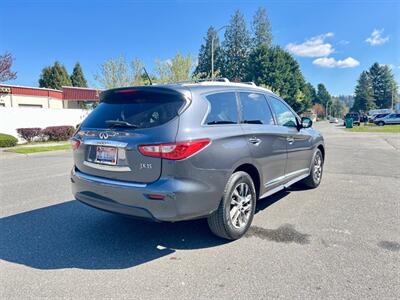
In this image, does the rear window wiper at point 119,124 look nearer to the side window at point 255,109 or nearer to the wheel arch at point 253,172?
the wheel arch at point 253,172

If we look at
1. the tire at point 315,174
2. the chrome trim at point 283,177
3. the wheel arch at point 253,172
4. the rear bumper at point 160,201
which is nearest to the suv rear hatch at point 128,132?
the rear bumper at point 160,201

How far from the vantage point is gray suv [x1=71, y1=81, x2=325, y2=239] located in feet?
9.77

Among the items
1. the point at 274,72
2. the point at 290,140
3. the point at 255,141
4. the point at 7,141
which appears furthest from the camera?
the point at 274,72

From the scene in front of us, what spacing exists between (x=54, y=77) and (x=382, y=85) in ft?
272

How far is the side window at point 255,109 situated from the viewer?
13.0ft

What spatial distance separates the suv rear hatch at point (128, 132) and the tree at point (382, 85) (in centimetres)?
9433

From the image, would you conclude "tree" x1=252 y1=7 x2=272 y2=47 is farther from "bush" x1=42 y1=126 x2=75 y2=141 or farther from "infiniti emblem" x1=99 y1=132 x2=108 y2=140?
"infiniti emblem" x1=99 y1=132 x2=108 y2=140

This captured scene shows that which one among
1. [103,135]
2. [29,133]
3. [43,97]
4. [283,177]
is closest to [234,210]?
[283,177]

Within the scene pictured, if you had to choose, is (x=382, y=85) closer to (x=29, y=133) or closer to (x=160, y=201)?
(x=29, y=133)

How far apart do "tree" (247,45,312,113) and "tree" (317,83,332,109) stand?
77.3 meters

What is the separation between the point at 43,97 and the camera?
30.2m

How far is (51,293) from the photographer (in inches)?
101

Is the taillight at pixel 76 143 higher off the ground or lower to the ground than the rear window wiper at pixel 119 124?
lower

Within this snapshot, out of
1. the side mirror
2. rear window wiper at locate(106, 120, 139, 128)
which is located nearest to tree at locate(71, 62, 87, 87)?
the side mirror
